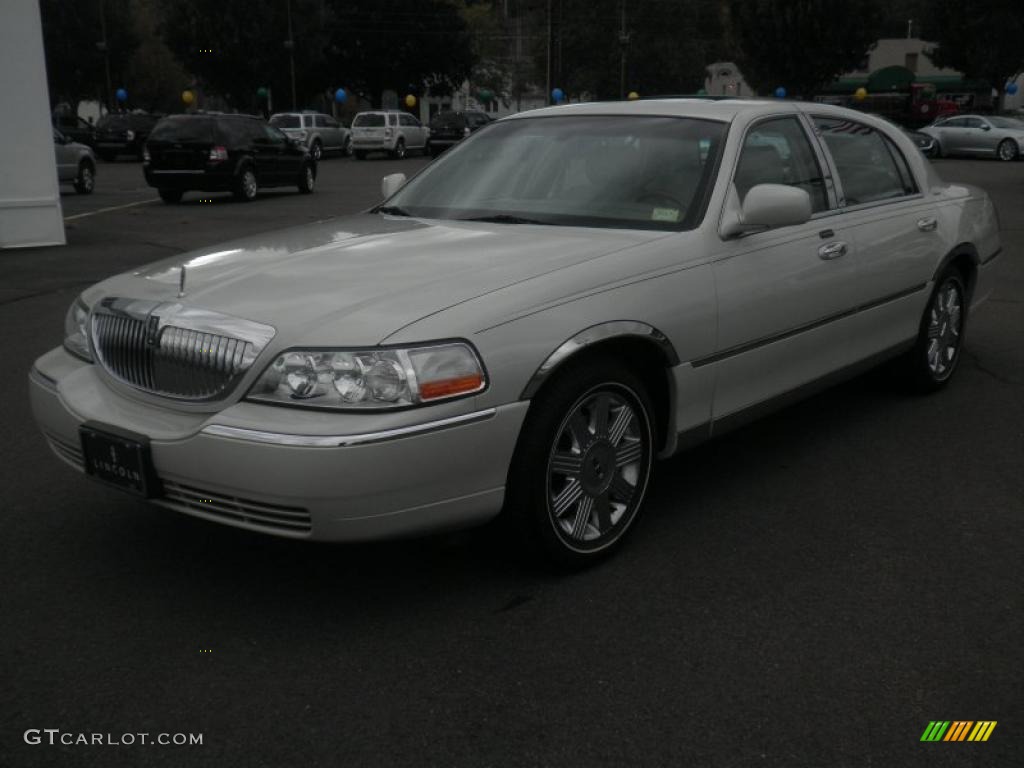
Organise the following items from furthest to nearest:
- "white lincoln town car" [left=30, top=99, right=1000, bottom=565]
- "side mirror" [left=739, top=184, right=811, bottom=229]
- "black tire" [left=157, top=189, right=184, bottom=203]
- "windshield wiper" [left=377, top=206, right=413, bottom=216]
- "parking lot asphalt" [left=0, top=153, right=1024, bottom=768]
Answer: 1. "black tire" [left=157, top=189, right=184, bottom=203]
2. "windshield wiper" [left=377, top=206, right=413, bottom=216]
3. "side mirror" [left=739, top=184, right=811, bottom=229]
4. "white lincoln town car" [left=30, top=99, right=1000, bottom=565]
5. "parking lot asphalt" [left=0, top=153, right=1024, bottom=768]

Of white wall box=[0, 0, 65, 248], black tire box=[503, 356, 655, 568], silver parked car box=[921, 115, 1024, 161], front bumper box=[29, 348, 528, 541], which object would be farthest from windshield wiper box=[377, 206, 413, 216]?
silver parked car box=[921, 115, 1024, 161]

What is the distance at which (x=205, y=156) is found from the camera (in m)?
20.1

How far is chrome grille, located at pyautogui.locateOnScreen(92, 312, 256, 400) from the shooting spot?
329 centimetres

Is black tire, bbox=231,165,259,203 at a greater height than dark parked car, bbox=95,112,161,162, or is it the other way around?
dark parked car, bbox=95,112,161,162

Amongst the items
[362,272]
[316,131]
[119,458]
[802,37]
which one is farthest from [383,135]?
[119,458]

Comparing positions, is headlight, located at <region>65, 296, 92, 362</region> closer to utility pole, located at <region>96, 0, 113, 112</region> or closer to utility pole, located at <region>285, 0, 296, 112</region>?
utility pole, located at <region>285, 0, 296, 112</region>

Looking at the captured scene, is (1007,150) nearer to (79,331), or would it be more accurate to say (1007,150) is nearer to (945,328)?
(945,328)

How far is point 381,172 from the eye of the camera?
1241 inches

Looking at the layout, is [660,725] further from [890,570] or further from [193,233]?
[193,233]

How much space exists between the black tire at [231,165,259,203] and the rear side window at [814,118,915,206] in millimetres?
16681

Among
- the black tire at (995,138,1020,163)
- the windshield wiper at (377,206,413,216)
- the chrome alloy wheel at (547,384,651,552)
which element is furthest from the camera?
the black tire at (995,138,1020,163)

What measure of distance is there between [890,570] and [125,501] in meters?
2.96

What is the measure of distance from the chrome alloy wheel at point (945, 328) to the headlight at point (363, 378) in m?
3.60

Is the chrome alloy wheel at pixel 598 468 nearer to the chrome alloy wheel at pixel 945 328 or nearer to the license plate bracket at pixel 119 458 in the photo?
→ the license plate bracket at pixel 119 458
